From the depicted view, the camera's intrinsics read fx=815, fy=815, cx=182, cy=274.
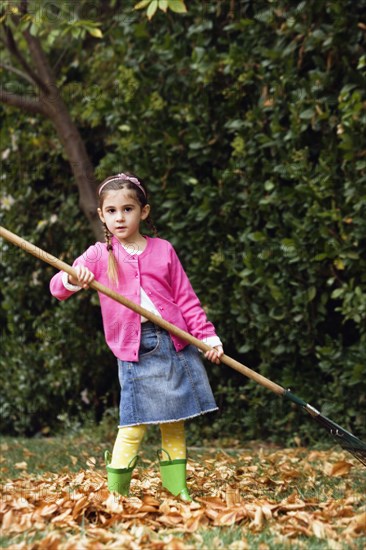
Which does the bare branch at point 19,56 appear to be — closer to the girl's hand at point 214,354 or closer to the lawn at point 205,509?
the lawn at point 205,509

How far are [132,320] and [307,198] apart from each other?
1870 millimetres

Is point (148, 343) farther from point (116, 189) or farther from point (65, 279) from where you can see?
point (116, 189)

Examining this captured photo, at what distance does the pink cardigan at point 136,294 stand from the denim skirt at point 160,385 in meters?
0.04

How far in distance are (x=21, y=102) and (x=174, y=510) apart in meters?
3.66

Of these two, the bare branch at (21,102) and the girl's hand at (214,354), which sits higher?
the bare branch at (21,102)

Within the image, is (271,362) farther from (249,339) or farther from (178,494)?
(178,494)

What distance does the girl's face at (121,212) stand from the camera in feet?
11.2

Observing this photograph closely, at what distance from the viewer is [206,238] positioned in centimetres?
551

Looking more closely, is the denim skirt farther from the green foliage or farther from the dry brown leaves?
the green foliage

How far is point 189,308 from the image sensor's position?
349cm

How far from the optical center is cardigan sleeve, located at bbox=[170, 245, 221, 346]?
11.3 ft

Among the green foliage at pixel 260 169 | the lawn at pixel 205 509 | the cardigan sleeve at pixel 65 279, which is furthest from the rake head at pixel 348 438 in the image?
the green foliage at pixel 260 169

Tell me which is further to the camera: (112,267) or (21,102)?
(21,102)

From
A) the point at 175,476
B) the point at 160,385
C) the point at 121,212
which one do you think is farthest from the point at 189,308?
the point at 175,476
